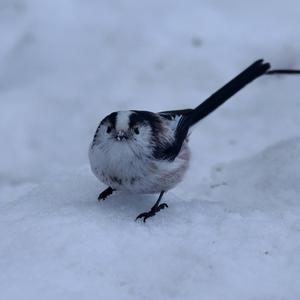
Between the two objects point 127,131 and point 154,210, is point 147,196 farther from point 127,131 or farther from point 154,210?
point 127,131

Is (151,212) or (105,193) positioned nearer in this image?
(151,212)

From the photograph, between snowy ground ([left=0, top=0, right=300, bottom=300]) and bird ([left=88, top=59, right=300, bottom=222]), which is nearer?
snowy ground ([left=0, top=0, right=300, bottom=300])

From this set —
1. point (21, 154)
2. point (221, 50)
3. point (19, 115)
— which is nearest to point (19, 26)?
point (19, 115)

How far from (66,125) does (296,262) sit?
3.12 meters

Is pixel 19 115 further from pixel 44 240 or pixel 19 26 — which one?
pixel 44 240

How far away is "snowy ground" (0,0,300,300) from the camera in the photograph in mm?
3264

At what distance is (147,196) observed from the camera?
4.38 m

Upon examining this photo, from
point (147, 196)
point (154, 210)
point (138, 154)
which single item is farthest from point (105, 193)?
point (138, 154)

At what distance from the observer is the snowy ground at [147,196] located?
10.7 feet

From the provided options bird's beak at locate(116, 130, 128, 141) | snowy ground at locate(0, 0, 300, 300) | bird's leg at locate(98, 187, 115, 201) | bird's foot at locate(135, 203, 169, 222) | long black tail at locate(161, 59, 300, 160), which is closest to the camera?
snowy ground at locate(0, 0, 300, 300)

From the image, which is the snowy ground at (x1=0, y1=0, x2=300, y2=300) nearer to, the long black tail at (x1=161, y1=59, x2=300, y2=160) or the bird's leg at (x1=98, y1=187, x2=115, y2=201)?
the bird's leg at (x1=98, y1=187, x2=115, y2=201)

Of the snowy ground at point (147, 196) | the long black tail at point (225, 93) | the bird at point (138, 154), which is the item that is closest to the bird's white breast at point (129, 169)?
the bird at point (138, 154)

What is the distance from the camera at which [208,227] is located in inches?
150

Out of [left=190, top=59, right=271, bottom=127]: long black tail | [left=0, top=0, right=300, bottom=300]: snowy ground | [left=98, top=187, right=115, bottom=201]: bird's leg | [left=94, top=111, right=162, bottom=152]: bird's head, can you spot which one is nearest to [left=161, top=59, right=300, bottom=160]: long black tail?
[left=190, top=59, right=271, bottom=127]: long black tail
